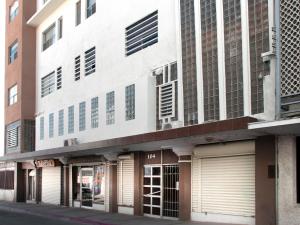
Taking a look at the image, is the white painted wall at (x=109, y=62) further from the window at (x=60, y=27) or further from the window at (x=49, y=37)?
the window at (x=49, y=37)

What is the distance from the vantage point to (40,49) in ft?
127

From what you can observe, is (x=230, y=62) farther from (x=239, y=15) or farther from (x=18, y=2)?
(x=18, y=2)

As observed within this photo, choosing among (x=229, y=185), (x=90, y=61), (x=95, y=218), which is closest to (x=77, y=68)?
(x=90, y=61)

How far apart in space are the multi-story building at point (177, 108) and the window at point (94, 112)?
5 cm

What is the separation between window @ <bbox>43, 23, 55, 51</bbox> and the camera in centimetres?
3672

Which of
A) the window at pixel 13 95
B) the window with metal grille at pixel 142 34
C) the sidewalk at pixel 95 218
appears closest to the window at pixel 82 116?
the sidewalk at pixel 95 218

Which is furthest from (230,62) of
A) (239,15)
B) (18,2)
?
(18,2)

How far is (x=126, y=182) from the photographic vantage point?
25172mm

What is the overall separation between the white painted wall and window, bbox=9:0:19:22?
757 cm

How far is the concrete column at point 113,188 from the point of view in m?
25.8

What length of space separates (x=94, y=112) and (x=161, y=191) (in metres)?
7.35

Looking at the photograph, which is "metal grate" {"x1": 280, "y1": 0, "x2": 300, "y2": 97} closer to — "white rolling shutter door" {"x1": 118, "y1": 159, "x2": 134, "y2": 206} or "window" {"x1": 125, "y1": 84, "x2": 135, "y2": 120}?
"window" {"x1": 125, "y1": 84, "x2": 135, "y2": 120}

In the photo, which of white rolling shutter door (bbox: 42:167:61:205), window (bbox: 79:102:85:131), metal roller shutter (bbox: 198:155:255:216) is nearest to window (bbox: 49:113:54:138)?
white rolling shutter door (bbox: 42:167:61:205)

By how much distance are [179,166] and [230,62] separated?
4977 mm
